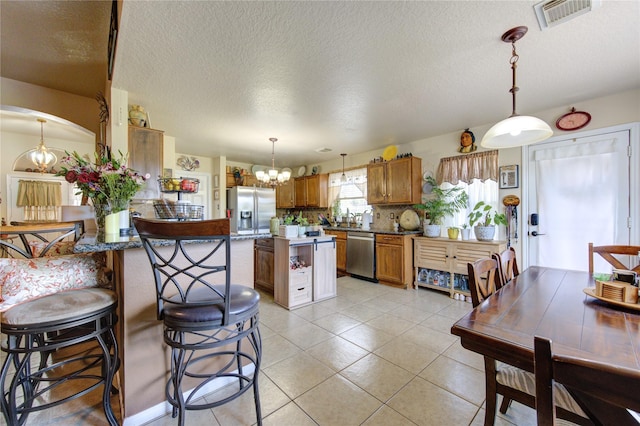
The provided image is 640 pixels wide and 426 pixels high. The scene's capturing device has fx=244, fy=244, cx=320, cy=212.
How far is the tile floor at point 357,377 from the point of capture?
1461mm

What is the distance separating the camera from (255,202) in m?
5.93

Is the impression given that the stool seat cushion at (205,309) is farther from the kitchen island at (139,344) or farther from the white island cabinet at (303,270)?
the white island cabinet at (303,270)

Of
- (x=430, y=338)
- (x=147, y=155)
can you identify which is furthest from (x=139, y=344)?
(x=430, y=338)

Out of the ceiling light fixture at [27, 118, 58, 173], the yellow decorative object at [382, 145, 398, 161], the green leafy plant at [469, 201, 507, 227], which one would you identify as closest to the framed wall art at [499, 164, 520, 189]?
the green leafy plant at [469, 201, 507, 227]

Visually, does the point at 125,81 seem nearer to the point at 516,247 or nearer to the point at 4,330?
the point at 4,330

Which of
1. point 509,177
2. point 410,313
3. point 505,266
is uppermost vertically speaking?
point 509,177

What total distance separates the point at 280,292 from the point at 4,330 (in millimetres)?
2431

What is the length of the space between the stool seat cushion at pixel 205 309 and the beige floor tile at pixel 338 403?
80 cm

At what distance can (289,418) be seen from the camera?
1.46m

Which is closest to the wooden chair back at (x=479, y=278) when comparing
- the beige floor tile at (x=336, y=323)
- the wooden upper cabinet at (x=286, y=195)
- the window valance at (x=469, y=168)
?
the beige floor tile at (x=336, y=323)

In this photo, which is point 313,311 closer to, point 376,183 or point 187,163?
point 376,183

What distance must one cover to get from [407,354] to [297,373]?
0.97 metres

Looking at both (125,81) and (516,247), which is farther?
(516,247)

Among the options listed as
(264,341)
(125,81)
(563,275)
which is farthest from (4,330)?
(563,275)
